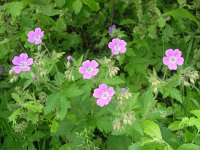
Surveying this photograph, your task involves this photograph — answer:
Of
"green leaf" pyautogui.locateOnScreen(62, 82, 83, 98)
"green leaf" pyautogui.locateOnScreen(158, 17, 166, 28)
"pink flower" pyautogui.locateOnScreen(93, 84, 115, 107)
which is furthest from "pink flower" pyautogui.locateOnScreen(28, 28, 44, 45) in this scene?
"green leaf" pyautogui.locateOnScreen(158, 17, 166, 28)

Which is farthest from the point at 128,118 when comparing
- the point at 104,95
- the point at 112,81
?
the point at 112,81

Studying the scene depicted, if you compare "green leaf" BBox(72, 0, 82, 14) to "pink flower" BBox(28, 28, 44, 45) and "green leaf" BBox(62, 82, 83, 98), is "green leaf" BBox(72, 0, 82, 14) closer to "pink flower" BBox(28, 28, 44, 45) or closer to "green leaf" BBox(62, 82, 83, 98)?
"pink flower" BBox(28, 28, 44, 45)

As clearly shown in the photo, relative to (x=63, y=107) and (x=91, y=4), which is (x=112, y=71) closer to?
(x=63, y=107)

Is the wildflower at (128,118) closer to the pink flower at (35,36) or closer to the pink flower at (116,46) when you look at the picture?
the pink flower at (116,46)

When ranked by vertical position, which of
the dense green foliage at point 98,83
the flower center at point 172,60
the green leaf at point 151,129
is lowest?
the dense green foliage at point 98,83

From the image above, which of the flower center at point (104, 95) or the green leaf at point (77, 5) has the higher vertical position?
the green leaf at point (77, 5)

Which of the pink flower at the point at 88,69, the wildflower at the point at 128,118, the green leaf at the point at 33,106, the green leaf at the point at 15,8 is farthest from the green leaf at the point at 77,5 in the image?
the wildflower at the point at 128,118

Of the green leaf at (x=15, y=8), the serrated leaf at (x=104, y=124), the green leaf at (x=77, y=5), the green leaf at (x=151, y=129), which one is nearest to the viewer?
the green leaf at (x=151, y=129)
